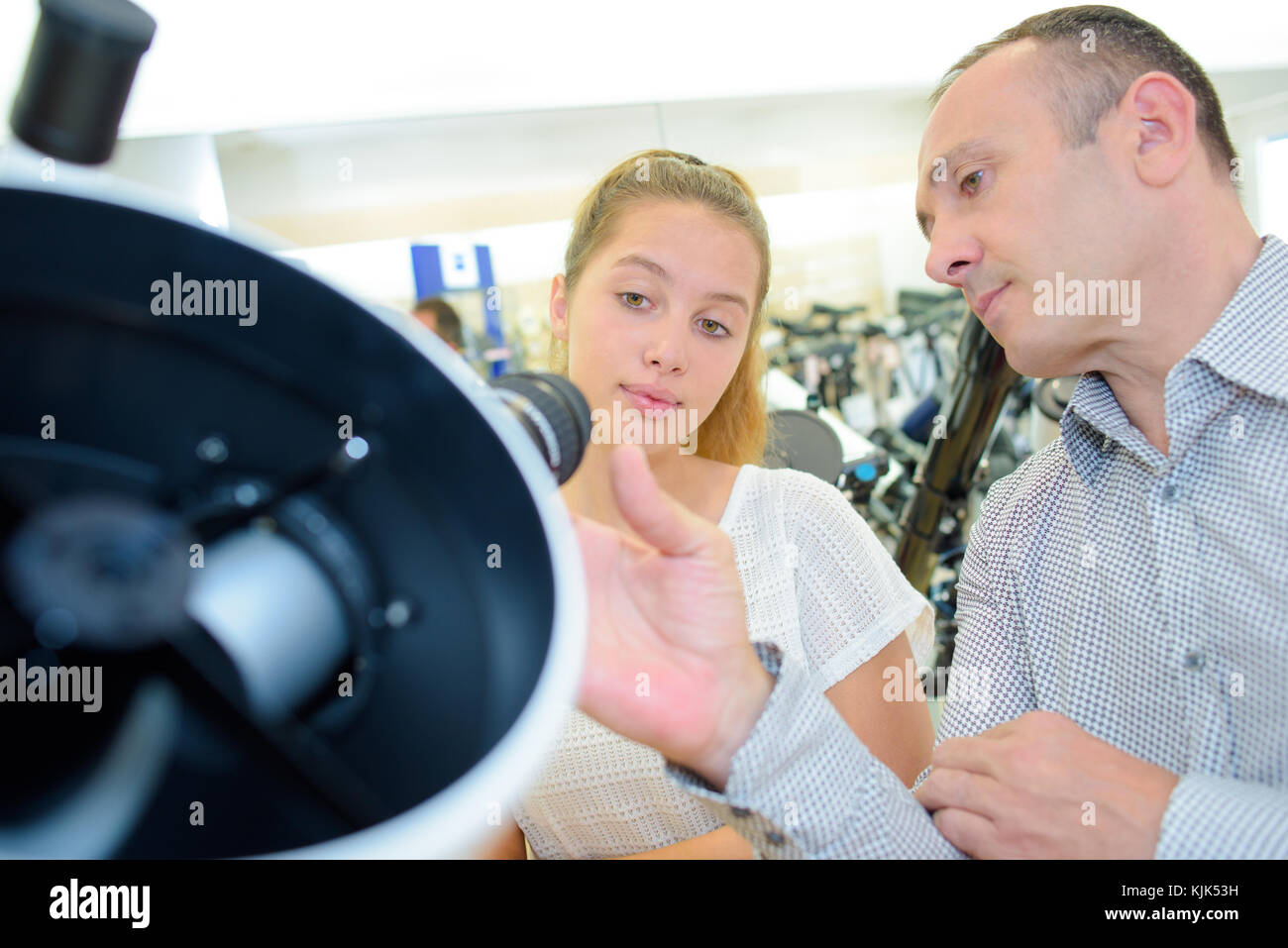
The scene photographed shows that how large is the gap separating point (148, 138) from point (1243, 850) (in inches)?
180

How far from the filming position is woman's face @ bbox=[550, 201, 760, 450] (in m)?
1.32

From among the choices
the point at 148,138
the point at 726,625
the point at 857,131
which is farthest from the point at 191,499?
the point at 857,131

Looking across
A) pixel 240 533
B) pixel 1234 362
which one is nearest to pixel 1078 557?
pixel 1234 362

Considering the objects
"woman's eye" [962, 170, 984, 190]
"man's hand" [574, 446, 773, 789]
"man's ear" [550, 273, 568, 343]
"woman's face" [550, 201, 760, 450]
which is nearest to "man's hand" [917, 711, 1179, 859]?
"man's hand" [574, 446, 773, 789]

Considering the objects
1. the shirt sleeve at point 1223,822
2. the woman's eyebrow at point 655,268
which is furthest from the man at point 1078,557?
the woman's eyebrow at point 655,268

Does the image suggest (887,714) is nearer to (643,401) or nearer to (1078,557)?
(1078,557)

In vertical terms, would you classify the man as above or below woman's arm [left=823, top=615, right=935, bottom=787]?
above

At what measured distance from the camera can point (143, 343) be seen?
1.03 ft

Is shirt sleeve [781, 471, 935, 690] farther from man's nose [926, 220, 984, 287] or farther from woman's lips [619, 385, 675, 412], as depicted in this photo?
man's nose [926, 220, 984, 287]

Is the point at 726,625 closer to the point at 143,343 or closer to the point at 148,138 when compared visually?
the point at 143,343

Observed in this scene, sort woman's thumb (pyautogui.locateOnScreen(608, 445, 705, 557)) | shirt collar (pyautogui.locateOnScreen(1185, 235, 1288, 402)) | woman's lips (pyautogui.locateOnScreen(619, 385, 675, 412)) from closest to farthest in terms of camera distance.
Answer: woman's thumb (pyautogui.locateOnScreen(608, 445, 705, 557))
shirt collar (pyautogui.locateOnScreen(1185, 235, 1288, 402))
woman's lips (pyautogui.locateOnScreen(619, 385, 675, 412))

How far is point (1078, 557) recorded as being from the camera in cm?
99

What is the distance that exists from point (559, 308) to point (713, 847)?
924 millimetres

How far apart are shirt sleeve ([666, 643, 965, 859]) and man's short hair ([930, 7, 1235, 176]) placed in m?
0.73
